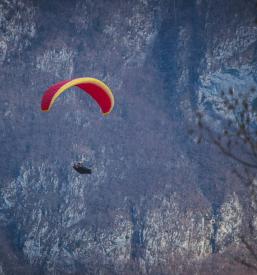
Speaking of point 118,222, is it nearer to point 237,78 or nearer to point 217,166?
point 217,166

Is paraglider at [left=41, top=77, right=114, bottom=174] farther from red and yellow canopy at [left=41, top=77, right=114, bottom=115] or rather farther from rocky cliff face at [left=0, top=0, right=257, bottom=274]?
rocky cliff face at [left=0, top=0, right=257, bottom=274]

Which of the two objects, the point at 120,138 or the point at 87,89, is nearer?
the point at 87,89

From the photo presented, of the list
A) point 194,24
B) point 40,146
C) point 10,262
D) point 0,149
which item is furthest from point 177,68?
point 10,262

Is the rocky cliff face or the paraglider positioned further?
the rocky cliff face

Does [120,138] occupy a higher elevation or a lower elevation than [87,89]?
higher

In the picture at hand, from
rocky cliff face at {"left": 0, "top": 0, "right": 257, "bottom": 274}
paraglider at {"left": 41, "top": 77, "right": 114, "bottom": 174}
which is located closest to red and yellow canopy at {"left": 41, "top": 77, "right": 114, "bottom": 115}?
paraglider at {"left": 41, "top": 77, "right": 114, "bottom": 174}

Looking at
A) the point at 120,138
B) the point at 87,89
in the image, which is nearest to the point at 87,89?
the point at 87,89

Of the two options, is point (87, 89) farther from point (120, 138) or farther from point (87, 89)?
point (120, 138)
